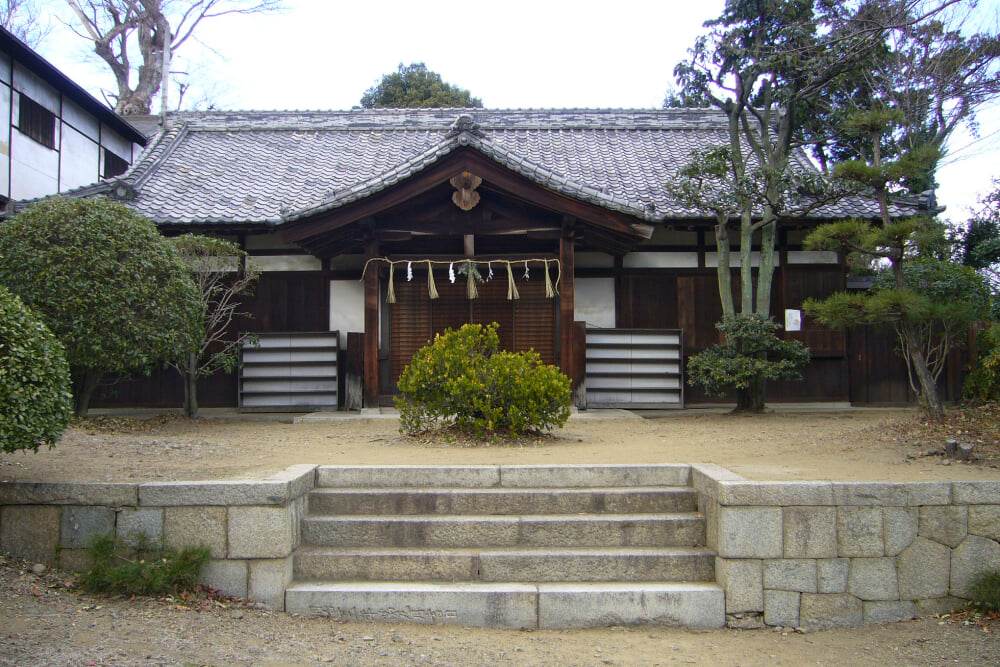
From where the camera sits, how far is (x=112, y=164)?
19.0 meters

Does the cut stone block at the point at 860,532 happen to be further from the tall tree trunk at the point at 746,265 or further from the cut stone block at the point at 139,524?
the tall tree trunk at the point at 746,265

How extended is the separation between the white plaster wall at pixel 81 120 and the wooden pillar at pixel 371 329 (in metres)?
10.1

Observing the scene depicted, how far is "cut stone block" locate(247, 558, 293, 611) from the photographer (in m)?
Result: 5.16

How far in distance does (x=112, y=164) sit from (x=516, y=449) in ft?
53.3

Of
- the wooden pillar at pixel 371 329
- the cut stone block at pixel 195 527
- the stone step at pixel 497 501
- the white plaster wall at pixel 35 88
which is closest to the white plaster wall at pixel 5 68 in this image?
the white plaster wall at pixel 35 88

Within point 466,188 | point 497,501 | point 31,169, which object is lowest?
point 497,501

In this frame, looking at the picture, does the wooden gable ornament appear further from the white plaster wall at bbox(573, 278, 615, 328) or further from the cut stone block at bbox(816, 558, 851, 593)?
the cut stone block at bbox(816, 558, 851, 593)

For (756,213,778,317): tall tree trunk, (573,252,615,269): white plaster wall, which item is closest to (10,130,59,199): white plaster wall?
(573,252,615,269): white plaster wall

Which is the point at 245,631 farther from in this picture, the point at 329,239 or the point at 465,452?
the point at 329,239

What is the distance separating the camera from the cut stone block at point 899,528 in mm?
5340

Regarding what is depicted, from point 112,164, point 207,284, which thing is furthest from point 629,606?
point 112,164

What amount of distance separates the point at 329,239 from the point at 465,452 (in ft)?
18.6

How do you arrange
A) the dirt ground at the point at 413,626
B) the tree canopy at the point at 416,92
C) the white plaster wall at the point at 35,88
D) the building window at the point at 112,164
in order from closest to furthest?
the dirt ground at the point at 413,626
the white plaster wall at the point at 35,88
the building window at the point at 112,164
the tree canopy at the point at 416,92

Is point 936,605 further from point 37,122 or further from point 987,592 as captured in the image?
point 37,122
